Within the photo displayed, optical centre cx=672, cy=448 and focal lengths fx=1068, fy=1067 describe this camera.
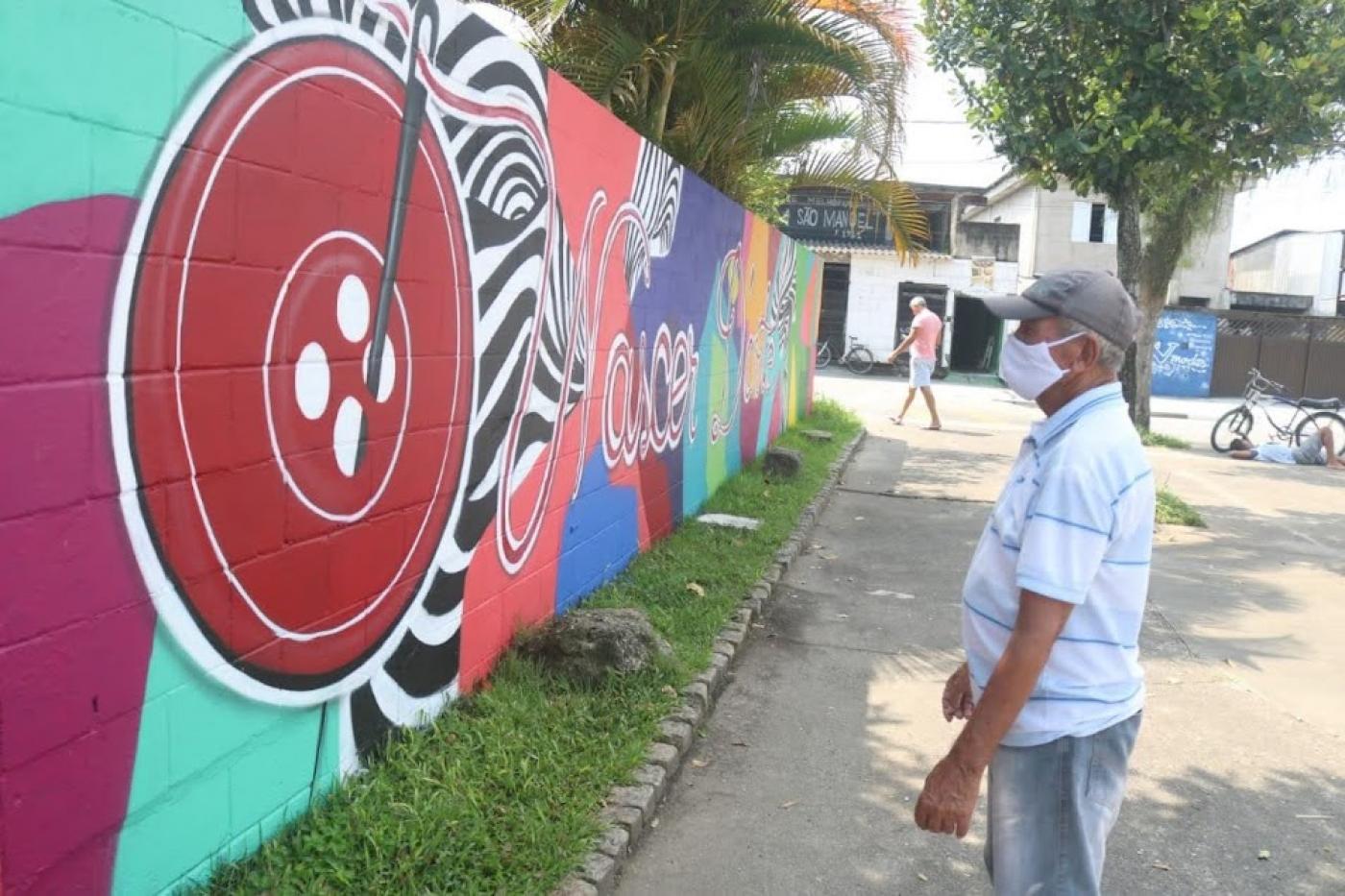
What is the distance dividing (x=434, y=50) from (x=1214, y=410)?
2268 cm

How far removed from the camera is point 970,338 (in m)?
29.7

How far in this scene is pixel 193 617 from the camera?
234 centimetres

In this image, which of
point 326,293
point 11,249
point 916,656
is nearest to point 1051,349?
point 326,293

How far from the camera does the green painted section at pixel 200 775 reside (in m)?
2.24

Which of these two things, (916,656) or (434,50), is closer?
(434,50)

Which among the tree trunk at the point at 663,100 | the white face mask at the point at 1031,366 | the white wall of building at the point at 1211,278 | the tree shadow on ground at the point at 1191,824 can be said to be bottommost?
the tree shadow on ground at the point at 1191,824

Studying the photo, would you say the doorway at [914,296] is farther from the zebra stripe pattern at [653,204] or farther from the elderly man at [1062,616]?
the elderly man at [1062,616]

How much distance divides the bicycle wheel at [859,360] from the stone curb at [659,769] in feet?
71.7

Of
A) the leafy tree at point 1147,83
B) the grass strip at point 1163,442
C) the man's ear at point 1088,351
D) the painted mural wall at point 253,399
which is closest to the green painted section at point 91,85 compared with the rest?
the painted mural wall at point 253,399

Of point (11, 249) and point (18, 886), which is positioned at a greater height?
point (11, 249)

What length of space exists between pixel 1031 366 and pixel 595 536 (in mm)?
3271

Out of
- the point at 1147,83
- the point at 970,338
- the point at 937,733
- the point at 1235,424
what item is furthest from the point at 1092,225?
the point at 937,733

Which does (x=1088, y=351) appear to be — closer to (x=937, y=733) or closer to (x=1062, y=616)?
(x=1062, y=616)

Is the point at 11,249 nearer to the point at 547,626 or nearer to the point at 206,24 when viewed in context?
the point at 206,24
